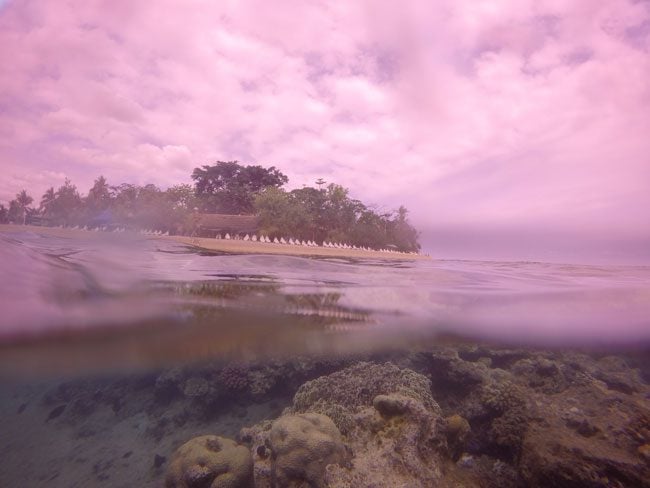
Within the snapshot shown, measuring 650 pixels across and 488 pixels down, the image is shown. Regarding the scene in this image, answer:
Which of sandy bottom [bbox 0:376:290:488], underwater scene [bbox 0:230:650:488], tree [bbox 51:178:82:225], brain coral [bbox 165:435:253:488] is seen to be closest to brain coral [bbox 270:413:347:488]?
underwater scene [bbox 0:230:650:488]

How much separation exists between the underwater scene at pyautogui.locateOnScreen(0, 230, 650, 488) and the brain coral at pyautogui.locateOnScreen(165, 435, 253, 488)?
0.04 meters

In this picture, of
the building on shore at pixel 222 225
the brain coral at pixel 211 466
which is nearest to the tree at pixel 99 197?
the building on shore at pixel 222 225

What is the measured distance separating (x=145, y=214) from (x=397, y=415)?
2029 cm

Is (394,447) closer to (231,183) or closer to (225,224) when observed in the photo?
(225,224)

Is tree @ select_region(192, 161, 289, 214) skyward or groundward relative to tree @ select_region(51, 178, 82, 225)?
skyward

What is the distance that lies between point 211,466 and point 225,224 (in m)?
17.2

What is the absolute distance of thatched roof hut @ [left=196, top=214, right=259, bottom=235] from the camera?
70.8 feet

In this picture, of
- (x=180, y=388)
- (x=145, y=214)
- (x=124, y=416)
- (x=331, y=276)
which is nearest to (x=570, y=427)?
(x=331, y=276)

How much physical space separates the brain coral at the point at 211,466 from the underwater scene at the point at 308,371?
38mm

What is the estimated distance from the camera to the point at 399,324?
40.6 feet

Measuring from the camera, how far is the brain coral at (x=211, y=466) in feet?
21.1

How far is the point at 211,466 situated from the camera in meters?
6.49

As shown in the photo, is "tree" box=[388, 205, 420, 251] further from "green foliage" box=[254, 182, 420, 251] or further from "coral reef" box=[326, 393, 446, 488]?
"coral reef" box=[326, 393, 446, 488]

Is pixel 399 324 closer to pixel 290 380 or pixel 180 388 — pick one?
pixel 290 380
